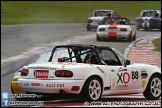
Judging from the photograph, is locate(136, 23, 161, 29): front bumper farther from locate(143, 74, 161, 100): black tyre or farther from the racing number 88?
the racing number 88

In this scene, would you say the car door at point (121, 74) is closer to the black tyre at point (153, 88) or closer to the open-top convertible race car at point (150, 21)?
the black tyre at point (153, 88)

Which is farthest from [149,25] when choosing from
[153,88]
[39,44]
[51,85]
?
[51,85]

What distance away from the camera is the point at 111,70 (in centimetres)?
1038

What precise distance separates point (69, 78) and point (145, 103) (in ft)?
5.11

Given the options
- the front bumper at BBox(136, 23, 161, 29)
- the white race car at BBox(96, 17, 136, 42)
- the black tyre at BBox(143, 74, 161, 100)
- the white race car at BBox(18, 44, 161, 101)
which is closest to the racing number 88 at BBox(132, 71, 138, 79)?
the white race car at BBox(18, 44, 161, 101)

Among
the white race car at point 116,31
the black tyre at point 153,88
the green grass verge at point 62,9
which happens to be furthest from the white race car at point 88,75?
the green grass verge at point 62,9

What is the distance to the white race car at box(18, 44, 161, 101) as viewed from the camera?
959cm

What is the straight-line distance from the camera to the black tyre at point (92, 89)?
966cm

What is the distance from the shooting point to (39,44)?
2427cm

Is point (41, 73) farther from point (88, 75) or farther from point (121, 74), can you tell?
point (121, 74)

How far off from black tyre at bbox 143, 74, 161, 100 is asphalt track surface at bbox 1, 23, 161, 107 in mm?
148

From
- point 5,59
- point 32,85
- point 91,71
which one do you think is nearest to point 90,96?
point 91,71

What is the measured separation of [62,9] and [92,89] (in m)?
42.3

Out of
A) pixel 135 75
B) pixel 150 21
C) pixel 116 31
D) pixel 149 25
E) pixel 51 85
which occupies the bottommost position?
pixel 51 85
